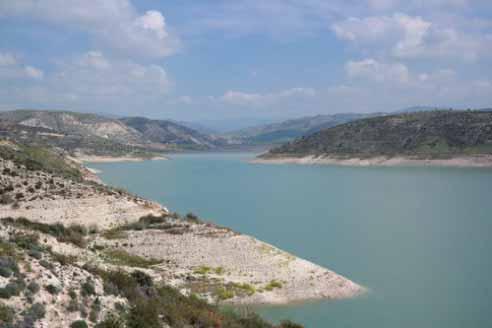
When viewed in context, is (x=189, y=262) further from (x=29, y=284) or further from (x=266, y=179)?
(x=266, y=179)

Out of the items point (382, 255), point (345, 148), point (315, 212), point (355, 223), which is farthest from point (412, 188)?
point (345, 148)

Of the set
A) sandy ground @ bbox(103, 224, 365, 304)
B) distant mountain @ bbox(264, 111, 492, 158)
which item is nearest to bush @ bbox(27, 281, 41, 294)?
sandy ground @ bbox(103, 224, 365, 304)

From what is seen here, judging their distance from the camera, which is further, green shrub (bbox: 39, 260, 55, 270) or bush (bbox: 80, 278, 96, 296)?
green shrub (bbox: 39, 260, 55, 270)

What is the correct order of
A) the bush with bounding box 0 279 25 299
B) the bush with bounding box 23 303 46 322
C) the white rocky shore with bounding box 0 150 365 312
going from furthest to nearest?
1. the white rocky shore with bounding box 0 150 365 312
2. the bush with bounding box 0 279 25 299
3. the bush with bounding box 23 303 46 322

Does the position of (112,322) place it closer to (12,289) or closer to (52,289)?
(52,289)

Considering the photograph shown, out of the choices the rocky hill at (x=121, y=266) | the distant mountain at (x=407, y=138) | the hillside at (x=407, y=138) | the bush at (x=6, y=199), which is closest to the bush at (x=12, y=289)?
the rocky hill at (x=121, y=266)

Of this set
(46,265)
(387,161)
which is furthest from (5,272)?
(387,161)

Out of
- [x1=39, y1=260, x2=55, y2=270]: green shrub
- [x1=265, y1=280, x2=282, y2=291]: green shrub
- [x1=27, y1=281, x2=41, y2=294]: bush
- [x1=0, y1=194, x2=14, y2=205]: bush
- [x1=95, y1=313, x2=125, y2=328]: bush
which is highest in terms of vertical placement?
[x1=39, y1=260, x2=55, y2=270]: green shrub

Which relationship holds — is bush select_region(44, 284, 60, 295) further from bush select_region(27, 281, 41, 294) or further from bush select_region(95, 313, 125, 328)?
bush select_region(95, 313, 125, 328)
